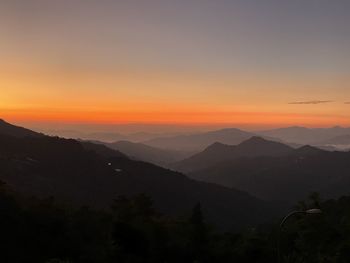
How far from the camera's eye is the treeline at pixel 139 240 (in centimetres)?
3681

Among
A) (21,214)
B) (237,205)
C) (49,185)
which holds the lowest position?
(237,205)

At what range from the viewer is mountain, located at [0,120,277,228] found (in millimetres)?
118812

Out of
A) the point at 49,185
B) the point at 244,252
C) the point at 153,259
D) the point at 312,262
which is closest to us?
the point at 312,262

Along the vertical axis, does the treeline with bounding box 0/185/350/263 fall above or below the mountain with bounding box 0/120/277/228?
above

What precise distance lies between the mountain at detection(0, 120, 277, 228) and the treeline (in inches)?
2420

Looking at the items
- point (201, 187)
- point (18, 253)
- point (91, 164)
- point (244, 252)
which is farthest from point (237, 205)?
point (18, 253)

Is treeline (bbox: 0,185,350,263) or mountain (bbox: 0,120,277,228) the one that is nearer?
treeline (bbox: 0,185,350,263)

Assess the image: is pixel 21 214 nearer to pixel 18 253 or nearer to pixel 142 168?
pixel 18 253

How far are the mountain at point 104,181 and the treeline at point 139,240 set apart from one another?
2420 inches

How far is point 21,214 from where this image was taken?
4419 centimetres

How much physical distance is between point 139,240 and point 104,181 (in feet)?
324

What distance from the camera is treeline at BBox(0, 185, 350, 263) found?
121 ft

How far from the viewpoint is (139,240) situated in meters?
39.2

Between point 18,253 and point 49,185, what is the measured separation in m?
83.1
